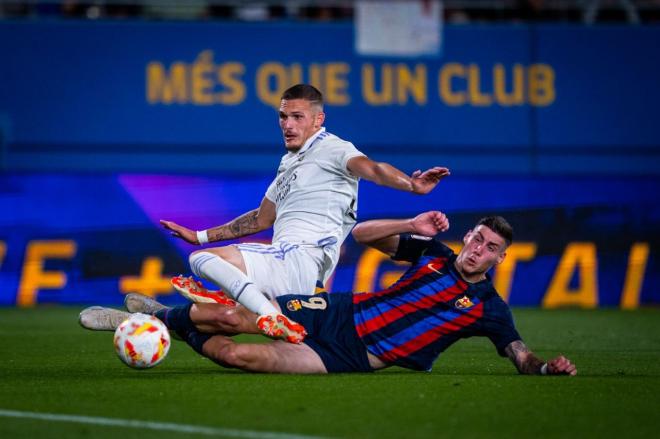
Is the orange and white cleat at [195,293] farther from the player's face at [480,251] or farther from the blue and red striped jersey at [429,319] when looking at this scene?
the player's face at [480,251]

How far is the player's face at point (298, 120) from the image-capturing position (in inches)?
330

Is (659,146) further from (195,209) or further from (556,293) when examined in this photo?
(195,209)

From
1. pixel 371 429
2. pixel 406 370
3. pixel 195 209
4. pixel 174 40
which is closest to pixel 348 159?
pixel 406 370

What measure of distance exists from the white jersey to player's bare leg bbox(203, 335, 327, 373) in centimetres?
82

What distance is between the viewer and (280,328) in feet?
23.5

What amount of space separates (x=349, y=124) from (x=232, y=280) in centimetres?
1029

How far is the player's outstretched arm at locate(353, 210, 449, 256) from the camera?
7496 mm

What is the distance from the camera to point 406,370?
818 cm

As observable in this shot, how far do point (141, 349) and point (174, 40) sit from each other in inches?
421

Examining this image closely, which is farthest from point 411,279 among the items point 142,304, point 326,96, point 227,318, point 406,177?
point 326,96

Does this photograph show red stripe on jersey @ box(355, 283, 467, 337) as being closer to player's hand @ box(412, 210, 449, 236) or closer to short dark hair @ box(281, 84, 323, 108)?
player's hand @ box(412, 210, 449, 236)

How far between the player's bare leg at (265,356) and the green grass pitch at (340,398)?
0.35ft

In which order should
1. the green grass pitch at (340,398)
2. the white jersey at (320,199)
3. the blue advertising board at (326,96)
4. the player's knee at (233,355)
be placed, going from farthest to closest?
the blue advertising board at (326,96) < the white jersey at (320,199) < the player's knee at (233,355) < the green grass pitch at (340,398)

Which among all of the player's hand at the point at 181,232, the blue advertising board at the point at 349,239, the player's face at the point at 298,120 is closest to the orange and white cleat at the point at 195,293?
the player's hand at the point at 181,232
